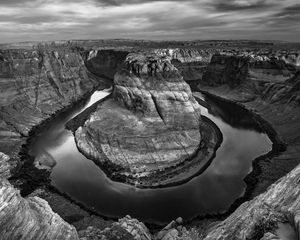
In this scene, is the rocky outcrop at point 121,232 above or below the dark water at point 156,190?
above

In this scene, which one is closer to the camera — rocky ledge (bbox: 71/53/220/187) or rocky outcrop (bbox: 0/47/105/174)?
rocky ledge (bbox: 71/53/220/187)

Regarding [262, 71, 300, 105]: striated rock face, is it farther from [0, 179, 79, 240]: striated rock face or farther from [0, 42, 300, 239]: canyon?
[0, 179, 79, 240]: striated rock face

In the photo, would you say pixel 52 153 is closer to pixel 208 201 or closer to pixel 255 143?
pixel 208 201

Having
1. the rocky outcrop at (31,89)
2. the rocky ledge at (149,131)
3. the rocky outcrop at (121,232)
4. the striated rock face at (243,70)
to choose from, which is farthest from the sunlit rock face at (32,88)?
the striated rock face at (243,70)

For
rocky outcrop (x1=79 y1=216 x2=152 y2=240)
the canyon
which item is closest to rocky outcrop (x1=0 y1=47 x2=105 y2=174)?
the canyon

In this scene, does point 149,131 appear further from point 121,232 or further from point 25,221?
point 25,221

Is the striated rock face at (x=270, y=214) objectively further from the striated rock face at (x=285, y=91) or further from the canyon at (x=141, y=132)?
the striated rock face at (x=285, y=91)
